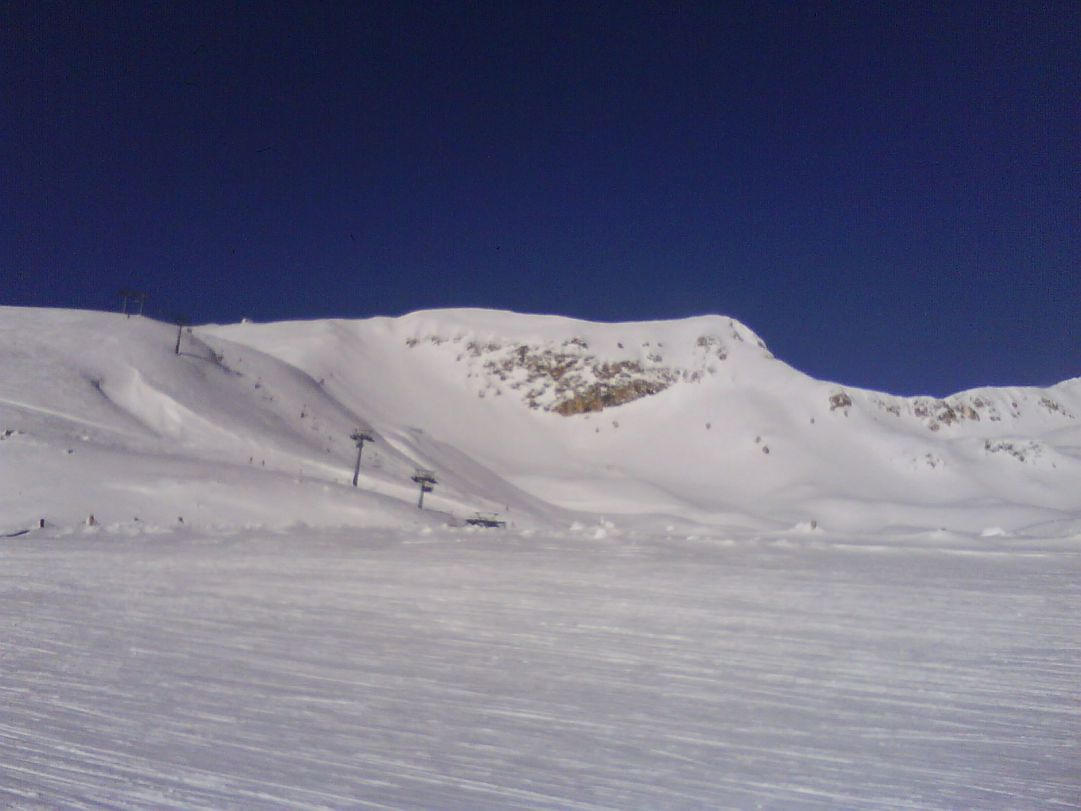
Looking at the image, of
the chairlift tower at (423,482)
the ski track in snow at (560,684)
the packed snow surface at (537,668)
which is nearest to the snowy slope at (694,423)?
the chairlift tower at (423,482)

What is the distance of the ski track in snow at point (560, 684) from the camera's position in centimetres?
337

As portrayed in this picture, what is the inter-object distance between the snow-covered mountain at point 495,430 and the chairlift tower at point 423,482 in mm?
529

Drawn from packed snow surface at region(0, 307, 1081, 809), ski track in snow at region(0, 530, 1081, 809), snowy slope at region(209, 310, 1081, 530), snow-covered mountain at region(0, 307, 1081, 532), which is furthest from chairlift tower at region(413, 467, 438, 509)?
ski track in snow at region(0, 530, 1081, 809)

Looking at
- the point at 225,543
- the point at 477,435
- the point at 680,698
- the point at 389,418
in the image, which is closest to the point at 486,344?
the point at 477,435

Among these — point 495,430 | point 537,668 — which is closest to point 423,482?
point 537,668

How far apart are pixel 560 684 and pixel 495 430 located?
52.5 meters

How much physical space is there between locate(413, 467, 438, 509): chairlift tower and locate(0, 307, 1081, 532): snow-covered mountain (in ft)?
1.74

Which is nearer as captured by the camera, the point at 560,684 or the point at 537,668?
the point at 560,684

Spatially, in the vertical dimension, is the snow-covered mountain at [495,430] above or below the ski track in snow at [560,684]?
above

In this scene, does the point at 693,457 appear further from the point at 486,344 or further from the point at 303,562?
the point at 303,562

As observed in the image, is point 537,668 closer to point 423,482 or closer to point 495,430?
point 423,482

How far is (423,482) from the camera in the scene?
89.2 feet

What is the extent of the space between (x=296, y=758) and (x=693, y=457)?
50.6m

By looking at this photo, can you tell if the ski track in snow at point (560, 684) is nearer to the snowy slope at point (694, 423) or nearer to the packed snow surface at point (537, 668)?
the packed snow surface at point (537, 668)
